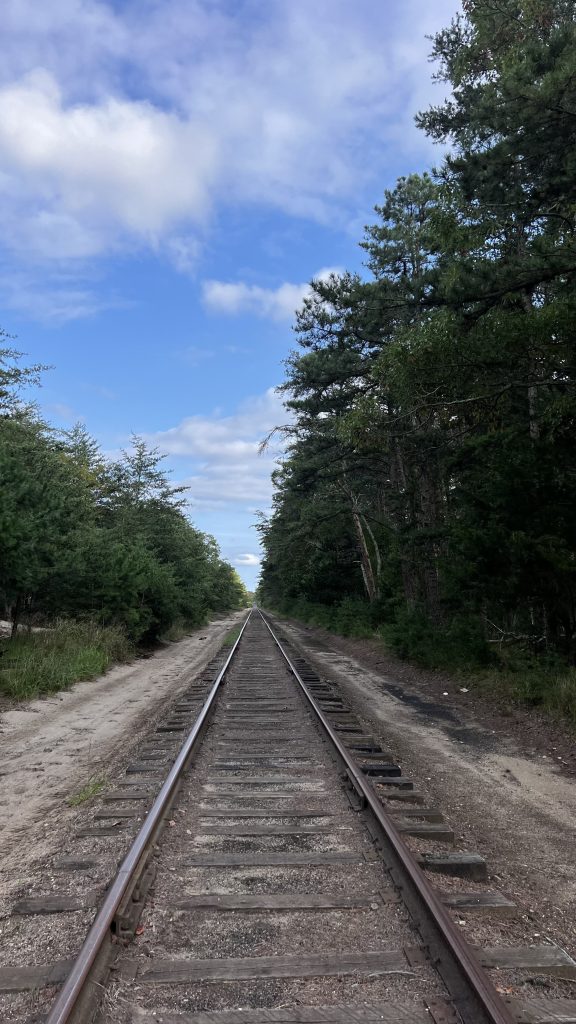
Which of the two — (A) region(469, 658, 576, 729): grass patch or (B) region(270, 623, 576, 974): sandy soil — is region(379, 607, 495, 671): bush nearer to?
(A) region(469, 658, 576, 729): grass patch

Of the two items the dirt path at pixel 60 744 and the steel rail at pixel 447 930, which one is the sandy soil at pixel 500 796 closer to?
the steel rail at pixel 447 930

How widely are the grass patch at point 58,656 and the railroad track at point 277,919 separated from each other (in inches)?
272

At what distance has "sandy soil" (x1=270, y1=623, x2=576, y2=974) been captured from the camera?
156 inches

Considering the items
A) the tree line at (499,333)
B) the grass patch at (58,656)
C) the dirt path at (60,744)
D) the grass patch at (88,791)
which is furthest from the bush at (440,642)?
the grass patch at (88,791)

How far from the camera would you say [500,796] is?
249 inches

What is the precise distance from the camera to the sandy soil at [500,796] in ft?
13.0

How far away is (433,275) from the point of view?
1284 centimetres

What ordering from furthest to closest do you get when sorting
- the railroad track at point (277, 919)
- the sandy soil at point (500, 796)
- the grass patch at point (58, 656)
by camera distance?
1. the grass patch at point (58, 656)
2. the sandy soil at point (500, 796)
3. the railroad track at point (277, 919)

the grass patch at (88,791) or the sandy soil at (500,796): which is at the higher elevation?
the grass patch at (88,791)

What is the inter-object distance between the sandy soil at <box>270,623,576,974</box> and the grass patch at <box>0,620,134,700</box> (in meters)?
6.33

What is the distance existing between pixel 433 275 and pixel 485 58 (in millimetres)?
3697

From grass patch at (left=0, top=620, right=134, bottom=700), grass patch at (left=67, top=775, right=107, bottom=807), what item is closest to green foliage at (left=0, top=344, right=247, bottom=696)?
grass patch at (left=0, top=620, right=134, bottom=700)

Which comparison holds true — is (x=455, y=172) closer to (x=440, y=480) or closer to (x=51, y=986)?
(x=440, y=480)

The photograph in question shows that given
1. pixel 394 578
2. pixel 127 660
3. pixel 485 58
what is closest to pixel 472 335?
pixel 485 58
